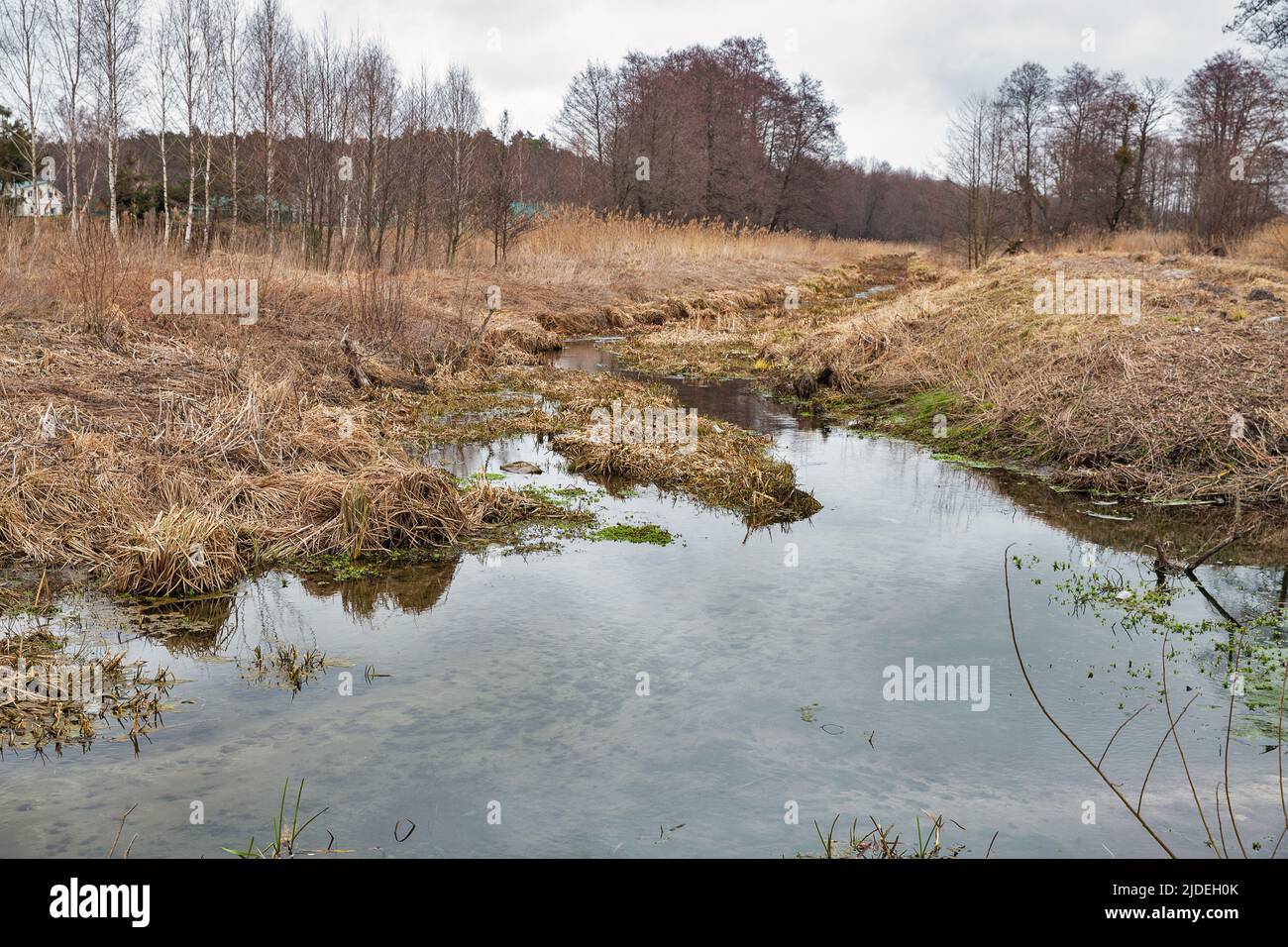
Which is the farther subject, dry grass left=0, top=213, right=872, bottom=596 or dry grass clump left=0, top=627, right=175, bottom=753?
dry grass left=0, top=213, right=872, bottom=596

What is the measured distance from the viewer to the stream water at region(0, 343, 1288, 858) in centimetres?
334

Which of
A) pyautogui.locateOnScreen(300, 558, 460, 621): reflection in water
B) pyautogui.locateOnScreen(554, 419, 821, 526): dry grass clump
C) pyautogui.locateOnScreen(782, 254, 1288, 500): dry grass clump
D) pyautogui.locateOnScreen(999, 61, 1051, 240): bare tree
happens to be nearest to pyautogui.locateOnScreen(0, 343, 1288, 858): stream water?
pyautogui.locateOnScreen(300, 558, 460, 621): reflection in water

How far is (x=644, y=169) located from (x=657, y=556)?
28935 millimetres

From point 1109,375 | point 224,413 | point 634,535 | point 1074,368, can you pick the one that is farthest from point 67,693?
point 1074,368

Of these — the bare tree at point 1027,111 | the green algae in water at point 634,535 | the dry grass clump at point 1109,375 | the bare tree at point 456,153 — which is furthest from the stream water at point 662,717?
the bare tree at point 1027,111

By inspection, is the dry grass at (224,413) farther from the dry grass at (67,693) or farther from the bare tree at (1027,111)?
the bare tree at (1027,111)

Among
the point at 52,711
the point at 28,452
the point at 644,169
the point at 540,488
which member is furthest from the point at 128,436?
the point at 644,169

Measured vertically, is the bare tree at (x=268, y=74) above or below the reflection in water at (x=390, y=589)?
above

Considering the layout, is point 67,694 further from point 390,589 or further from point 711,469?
point 711,469

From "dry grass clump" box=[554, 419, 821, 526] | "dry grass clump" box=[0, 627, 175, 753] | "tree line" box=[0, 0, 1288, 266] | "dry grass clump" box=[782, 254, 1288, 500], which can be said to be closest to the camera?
"dry grass clump" box=[0, 627, 175, 753]

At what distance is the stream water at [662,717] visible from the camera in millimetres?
3344

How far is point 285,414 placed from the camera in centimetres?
824

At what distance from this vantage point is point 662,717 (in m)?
4.14

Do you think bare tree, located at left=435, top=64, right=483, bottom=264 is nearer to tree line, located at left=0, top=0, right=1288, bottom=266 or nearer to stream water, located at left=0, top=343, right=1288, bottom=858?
tree line, located at left=0, top=0, right=1288, bottom=266
